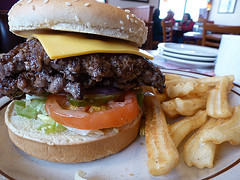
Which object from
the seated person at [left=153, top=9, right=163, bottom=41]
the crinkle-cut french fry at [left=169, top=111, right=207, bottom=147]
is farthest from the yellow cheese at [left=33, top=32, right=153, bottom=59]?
the seated person at [left=153, top=9, right=163, bottom=41]

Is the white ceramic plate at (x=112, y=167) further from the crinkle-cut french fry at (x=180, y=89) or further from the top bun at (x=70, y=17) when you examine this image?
the top bun at (x=70, y=17)

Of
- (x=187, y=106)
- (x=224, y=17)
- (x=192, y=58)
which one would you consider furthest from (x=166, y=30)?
(x=224, y=17)

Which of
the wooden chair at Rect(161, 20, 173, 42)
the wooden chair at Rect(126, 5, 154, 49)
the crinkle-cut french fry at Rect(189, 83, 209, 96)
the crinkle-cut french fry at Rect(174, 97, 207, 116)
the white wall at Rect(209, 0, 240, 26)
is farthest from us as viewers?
the white wall at Rect(209, 0, 240, 26)

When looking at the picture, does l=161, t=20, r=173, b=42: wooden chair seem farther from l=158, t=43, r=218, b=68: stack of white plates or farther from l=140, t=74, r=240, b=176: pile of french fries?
l=140, t=74, r=240, b=176: pile of french fries

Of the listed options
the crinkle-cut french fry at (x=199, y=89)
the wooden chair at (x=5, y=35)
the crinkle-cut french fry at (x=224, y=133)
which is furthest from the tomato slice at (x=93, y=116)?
the wooden chair at (x=5, y=35)

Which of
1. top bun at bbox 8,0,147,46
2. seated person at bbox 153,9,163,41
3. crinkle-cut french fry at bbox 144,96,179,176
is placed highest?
top bun at bbox 8,0,147,46

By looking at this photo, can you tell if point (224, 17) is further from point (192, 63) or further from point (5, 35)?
point (5, 35)
